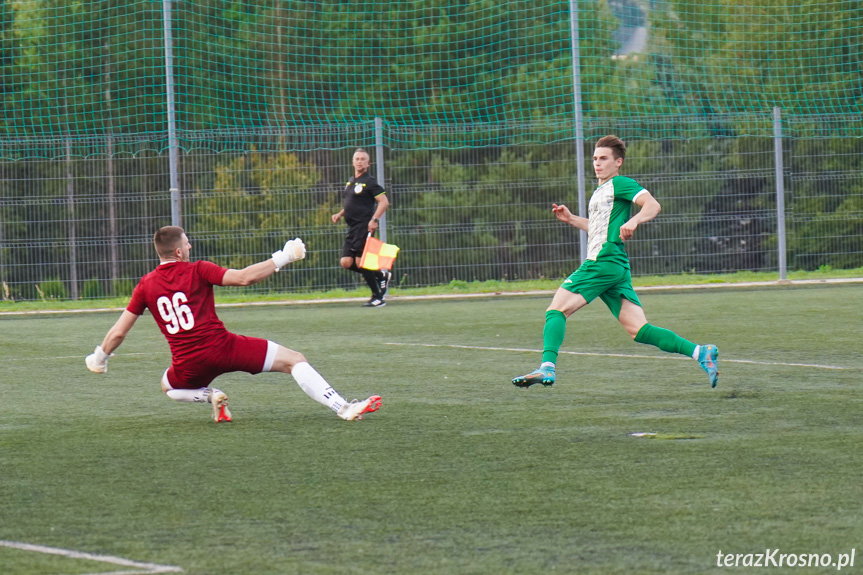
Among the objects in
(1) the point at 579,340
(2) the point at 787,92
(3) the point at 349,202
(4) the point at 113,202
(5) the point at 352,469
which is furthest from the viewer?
(2) the point at 787,92

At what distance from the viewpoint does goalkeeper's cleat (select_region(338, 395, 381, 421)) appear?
21.0ft

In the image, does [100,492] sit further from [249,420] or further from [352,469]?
[249,420]

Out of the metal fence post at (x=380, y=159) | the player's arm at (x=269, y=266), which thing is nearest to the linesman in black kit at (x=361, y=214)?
the metal fence post at (x=380, y=159)

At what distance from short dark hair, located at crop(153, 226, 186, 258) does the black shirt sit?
Result: 9.52 m

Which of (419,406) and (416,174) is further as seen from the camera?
(416,174)

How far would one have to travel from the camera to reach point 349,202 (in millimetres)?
15953

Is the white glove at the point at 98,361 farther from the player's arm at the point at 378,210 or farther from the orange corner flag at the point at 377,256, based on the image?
the orange corner flag at the point at 377,256

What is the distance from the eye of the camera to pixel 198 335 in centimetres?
636

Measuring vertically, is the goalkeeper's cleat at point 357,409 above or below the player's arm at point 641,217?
below

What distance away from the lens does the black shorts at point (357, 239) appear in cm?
1591

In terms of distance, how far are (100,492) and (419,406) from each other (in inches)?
101

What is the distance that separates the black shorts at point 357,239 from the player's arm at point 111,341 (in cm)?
932

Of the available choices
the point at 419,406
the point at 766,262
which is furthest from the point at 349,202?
the point at 419,406

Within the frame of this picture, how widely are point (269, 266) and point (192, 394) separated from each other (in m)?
1.08
